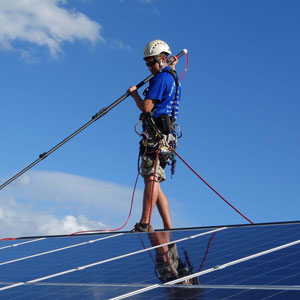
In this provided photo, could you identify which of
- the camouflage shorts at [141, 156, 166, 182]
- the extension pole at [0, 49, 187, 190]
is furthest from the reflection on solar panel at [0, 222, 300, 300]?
the extension pole at [0, 49, 187, 190]

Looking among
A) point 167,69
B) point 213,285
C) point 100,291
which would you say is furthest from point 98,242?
point 213,285

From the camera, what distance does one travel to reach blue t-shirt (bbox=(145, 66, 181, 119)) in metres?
8.52

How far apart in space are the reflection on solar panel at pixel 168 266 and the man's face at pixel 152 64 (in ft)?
7.26

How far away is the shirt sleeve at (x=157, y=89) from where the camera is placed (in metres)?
8.51

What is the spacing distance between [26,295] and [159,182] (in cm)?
370

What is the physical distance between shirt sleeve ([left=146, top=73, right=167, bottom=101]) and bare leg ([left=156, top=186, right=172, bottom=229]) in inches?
51.0

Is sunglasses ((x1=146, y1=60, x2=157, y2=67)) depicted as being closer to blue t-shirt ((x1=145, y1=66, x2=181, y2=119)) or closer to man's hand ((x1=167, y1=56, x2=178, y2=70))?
blue t-shirt ((x1=145, y1=66, x2=181, y2=119))

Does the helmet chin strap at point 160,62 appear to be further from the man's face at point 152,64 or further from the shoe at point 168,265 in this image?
the shoe at point 168,265

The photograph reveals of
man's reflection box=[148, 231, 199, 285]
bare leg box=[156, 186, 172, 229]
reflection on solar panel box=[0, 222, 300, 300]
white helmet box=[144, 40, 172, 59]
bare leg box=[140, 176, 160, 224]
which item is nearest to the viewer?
reflection on solar panel box=[0, 222, 300, 300]

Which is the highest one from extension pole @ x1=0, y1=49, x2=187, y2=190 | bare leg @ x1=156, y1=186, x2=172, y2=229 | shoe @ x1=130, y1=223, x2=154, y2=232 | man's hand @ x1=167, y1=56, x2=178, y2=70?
man's hand @ x1=167, y1=56, x2=178, y2=70

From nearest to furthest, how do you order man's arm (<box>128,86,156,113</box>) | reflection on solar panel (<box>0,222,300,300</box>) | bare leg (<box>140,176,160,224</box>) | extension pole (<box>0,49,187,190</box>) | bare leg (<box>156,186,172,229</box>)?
reflection on solar panel (<box>0,222,300,300</box>) < man's arm (<box>128,86,156,113</box>) < bare leg (<box>140,176,160,224</box>) < bare leg (<box>156,186,172,229</box>) < extension pole (<box>0,49,187,190</box>)

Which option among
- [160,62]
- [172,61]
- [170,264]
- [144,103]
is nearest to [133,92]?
[144,103]

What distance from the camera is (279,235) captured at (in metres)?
6.43

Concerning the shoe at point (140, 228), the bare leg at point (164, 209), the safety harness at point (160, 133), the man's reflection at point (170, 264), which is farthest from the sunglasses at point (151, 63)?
the man's reflection at point (170, 264)
